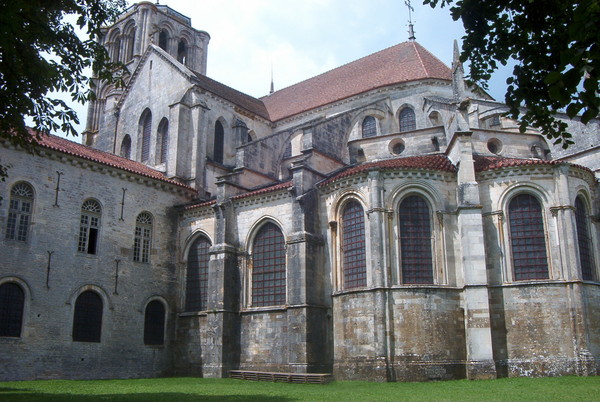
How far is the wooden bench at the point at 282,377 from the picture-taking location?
19828mm

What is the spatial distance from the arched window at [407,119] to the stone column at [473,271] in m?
9.33

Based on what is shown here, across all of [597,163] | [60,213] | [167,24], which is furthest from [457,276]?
[167,24]

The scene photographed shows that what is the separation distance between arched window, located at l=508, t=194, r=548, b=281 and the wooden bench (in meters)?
7.86

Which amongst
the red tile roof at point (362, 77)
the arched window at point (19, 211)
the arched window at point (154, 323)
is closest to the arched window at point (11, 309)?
the arched window at point (19, 211)

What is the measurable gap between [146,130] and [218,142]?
4681 mm

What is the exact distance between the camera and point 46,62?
11.9 meters

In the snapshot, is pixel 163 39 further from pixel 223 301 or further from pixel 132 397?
pixel 132 397

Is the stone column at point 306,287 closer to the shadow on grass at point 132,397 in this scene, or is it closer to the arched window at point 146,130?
the shadow on grass at point 132,397

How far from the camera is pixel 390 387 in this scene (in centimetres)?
1734

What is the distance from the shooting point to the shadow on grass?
46.7ft

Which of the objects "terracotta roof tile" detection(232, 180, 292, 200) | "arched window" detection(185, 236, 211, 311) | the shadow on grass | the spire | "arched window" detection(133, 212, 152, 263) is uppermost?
the spire

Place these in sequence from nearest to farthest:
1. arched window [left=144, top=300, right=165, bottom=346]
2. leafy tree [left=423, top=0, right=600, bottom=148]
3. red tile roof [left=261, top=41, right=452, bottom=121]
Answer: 1. leafy tree [left=423, top=0, right=600, bottom=148]
2. arched window [left=144, top=300, right=165, bottom=346]
3. red tile roof [left=261, top=41, right=452, bottom=121]

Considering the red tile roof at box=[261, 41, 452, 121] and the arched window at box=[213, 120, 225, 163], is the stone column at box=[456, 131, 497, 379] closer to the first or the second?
the red tile roof at box=[261, 41, 452, 121]

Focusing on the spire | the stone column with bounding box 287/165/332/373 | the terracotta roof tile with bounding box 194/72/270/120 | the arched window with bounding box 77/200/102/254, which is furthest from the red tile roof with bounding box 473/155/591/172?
the terracotta roof tile with bounding box 194/72/270/120
